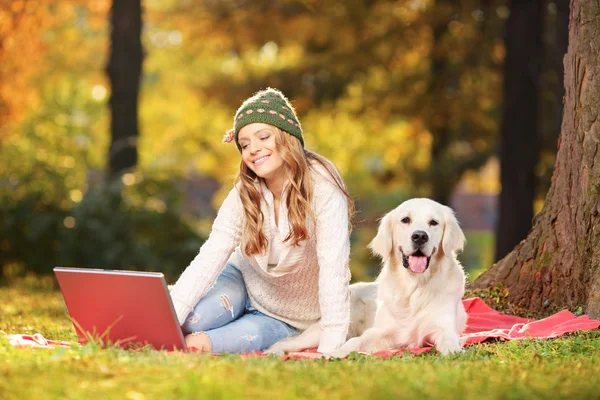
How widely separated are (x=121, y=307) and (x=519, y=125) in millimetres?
7619

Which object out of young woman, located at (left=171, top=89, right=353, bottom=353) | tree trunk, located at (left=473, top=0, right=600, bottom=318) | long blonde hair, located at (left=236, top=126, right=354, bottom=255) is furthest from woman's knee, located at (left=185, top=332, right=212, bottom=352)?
tree trunk, located at (left=473, top=0, right=600, bottom=318)

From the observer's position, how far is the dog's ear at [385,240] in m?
4.88

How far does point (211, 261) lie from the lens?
4477 mm

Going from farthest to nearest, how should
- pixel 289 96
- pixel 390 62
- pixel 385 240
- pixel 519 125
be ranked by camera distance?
pixel 289 96, pixel 390 62, pixel 519 125, pixel 385 240

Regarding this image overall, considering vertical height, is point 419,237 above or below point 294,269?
above

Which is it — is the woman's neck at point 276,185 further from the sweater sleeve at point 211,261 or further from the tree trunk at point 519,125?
the tree trunk at point 519,125

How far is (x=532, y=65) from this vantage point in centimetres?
1042

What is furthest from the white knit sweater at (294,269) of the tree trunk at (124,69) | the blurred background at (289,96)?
the tree trunk at (124,69)

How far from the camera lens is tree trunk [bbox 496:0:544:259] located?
1047 centimetres

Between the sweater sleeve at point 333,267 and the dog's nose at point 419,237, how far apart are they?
0.42 meters

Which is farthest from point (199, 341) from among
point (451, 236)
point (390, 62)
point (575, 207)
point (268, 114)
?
point (390, 62)

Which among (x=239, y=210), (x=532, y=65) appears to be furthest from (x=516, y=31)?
(x=239, y=210)

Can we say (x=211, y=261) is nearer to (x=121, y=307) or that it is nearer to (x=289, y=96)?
(x=121, y=307)

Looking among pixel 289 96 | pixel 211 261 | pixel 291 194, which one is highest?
pixel 289 96
